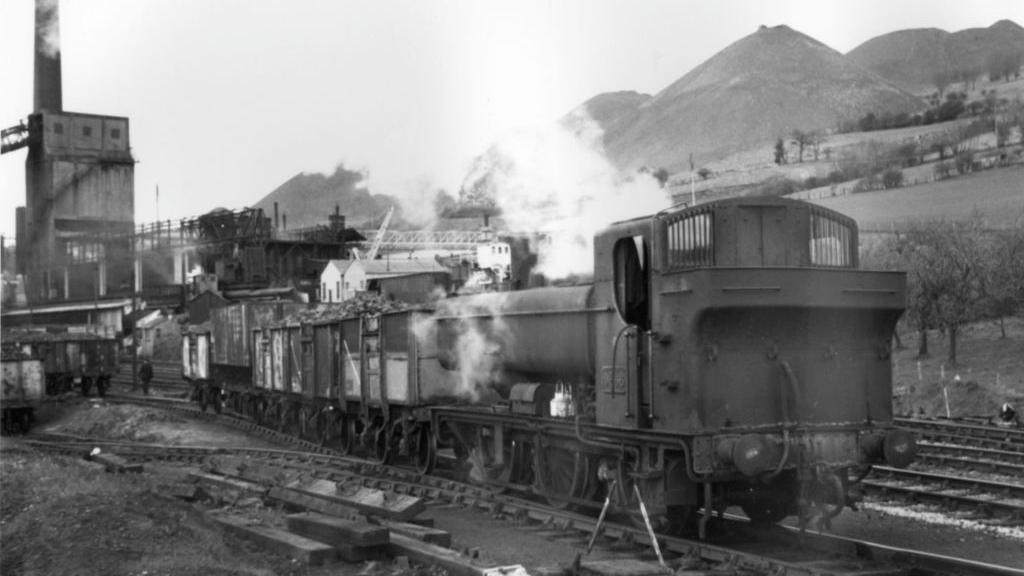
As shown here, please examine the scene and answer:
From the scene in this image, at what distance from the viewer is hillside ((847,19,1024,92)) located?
6512 cm

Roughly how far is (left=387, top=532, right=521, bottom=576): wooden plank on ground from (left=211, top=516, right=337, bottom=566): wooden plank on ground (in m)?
0.70

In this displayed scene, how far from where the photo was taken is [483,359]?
16.6 metres

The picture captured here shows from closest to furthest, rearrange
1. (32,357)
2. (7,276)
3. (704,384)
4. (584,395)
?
(704,384), (584,395), (32,357), (7,276)

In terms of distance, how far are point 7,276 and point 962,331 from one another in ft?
242

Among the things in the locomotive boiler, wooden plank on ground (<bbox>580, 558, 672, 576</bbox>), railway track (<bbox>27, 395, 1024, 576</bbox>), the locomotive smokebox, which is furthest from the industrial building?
wooden plank on ground (<bbox>580, 558, 672, 576</bbox>)

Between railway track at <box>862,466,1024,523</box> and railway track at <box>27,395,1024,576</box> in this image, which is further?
railway track at <box>862,466,1024,523</box>

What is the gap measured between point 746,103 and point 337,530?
7568 cm

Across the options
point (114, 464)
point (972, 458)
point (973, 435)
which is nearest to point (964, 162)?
point (973, 435)

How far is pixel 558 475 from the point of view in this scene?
14.4m

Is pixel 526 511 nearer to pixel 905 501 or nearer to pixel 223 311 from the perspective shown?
pixel 905 501

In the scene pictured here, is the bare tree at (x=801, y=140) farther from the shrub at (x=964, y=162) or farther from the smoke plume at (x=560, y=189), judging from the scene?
the smoke plume at (x=560, y=189)

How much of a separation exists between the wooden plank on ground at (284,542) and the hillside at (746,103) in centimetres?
4962

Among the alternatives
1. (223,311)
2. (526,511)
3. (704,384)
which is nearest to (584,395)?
(526,511)

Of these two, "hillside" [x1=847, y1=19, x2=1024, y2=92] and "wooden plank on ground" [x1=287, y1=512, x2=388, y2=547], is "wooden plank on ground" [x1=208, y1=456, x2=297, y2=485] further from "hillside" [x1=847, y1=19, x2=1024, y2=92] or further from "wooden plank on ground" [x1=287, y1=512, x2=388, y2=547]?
"hillside" [x1=847, y1=19, x2=1024, y2=92]
